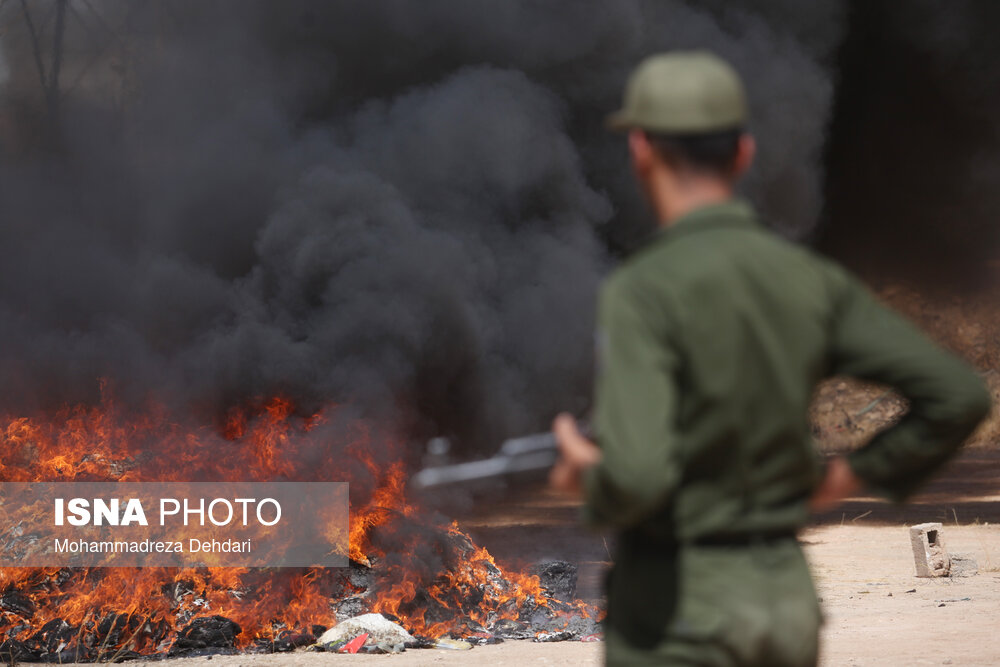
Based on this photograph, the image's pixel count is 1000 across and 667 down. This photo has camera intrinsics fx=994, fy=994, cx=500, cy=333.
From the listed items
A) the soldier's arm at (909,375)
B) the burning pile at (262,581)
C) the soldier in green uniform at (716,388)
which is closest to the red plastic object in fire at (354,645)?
the burning pile at (262,581)

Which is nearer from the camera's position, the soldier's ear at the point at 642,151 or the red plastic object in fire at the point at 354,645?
the soldier's ear at the point at 642,151

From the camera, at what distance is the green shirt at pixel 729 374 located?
127cm

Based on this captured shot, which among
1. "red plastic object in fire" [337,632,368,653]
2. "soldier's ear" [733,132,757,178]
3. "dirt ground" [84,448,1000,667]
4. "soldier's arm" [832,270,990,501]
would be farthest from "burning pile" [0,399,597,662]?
"soldier's ear" [733,132,757,178]

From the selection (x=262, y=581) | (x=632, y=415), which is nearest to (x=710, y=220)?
(x=632, y=415)

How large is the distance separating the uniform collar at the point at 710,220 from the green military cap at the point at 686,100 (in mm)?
111

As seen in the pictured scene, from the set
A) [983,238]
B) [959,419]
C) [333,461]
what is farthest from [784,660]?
[983,238]

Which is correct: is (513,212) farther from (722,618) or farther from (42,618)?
(722,618)

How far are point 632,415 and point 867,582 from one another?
7.75m

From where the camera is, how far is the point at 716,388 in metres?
1.34

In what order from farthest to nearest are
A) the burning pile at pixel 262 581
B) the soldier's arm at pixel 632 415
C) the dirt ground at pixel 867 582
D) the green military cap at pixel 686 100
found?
the burning pile at pixel 262 581, the dirt ground at pixel 867 582, the green military cap at pixel 686 100, the soldier's arm at pixel 632 415

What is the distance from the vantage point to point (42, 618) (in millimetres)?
6852

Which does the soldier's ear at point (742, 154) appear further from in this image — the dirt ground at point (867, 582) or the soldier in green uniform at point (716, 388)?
the dirt ground at point (867, 582)

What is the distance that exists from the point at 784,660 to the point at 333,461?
7.37 meters

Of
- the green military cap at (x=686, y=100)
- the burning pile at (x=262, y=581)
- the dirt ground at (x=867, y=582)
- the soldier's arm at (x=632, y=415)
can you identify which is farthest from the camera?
the burning pile at (x=262, y=581)
